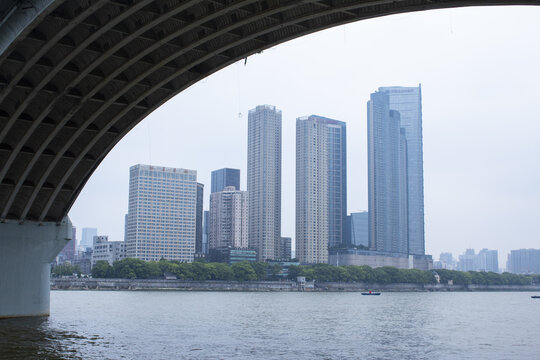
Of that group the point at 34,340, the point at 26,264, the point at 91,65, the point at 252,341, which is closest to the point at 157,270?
the point at 26,264

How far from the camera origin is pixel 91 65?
31125 mm

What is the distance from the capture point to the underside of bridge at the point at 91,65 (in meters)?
26.6

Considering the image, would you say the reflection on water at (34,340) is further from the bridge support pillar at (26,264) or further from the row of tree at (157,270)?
the row of tree at (157,270)

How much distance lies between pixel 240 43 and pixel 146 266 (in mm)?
161791

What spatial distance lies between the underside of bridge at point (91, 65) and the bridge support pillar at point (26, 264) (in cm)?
9

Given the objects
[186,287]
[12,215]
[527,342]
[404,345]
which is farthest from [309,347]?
[186,287]

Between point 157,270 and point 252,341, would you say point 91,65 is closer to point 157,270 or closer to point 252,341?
point 252,341

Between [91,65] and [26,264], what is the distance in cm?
1829

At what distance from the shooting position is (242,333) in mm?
45188

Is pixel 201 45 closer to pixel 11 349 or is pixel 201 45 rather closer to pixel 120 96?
pixel 120 96

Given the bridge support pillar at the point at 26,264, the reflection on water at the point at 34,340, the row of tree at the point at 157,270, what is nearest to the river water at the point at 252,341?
the reflection on water at the point at 34,340

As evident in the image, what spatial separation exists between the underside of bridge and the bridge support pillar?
0.29ft

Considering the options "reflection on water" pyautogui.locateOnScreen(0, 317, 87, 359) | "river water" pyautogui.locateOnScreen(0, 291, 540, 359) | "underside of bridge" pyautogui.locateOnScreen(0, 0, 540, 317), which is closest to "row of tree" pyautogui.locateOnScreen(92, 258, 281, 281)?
Answer: "river water" pyautogui.locateOnScreen(0, 291, 540, 359)

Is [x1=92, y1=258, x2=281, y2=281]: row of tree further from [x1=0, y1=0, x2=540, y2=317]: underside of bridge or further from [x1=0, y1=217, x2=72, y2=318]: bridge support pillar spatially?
[x1=0, y1=0, x2=540, y2=317]: underside of bridge
